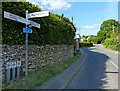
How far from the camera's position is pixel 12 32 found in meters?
3.94

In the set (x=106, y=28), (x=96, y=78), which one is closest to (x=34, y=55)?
(x=96, y=78)

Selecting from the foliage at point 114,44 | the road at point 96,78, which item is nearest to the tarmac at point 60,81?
the road at point 96,78

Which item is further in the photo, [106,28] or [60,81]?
[106,28]

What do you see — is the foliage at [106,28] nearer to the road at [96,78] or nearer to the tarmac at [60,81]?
the road at [96,78]

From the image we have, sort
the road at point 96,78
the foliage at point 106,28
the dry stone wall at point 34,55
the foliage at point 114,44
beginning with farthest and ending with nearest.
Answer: the foliage at point 106,28, the foliage at point 114,44, the road at point 96,78, the dry stone wall at point 34,55

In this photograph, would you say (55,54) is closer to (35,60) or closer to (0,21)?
(35,60)

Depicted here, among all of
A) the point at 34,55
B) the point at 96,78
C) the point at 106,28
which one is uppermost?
the point at 106,28

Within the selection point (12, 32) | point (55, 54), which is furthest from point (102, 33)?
point (12, 32)

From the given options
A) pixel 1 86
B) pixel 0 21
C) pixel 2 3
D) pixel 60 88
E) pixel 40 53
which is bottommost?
pixel 60 88

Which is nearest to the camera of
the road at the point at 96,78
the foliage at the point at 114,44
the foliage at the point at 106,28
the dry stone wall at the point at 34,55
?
the dry stone wall at the point at 34,55

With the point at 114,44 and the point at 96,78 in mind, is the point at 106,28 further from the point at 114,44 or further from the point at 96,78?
the point at 96,78

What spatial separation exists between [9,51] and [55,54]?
4115mm

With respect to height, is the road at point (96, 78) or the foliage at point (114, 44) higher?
the foliage at point (114, 44)

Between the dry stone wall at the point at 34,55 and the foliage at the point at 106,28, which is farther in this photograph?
the foliage at the point at 106,28
